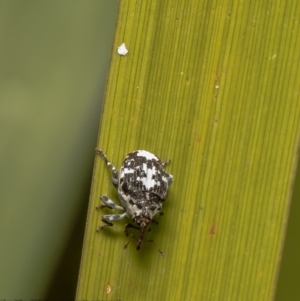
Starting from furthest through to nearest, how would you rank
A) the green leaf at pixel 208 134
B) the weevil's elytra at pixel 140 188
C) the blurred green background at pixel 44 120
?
1. the blurred green background at pixel 44 120
2. the weevil's elytra at pixel 140 188
3. the green leaf at pixel 208 134

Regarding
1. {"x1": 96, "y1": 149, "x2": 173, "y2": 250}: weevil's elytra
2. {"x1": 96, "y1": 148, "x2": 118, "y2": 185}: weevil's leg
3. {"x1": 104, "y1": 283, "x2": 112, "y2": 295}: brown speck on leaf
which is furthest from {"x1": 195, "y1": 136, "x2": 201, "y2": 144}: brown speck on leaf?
{"x1": 104, "y1": 283, "x2": 112, "y2": 295}: brown speck on leaf

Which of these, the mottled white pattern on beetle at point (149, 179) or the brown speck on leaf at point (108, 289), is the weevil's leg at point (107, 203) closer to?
the mottled white pattern on beetle at point (149, 179)

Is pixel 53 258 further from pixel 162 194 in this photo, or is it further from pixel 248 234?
pixel 248 234

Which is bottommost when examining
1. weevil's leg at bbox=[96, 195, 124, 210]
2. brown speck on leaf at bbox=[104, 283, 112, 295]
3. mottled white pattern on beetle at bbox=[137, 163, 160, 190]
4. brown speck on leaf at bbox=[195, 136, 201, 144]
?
brown speck on leaf at bbox=[104, 283, 112, 295]

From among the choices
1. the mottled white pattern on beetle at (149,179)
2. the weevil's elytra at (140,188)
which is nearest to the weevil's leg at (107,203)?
the weevil's elytra at (140,188)

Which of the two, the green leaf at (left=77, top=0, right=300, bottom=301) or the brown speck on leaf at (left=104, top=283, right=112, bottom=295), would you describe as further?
the brown speck on leaf at (left=104, top=283, right=112, bottom=295)

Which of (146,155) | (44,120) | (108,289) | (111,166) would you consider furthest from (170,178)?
(44,120)

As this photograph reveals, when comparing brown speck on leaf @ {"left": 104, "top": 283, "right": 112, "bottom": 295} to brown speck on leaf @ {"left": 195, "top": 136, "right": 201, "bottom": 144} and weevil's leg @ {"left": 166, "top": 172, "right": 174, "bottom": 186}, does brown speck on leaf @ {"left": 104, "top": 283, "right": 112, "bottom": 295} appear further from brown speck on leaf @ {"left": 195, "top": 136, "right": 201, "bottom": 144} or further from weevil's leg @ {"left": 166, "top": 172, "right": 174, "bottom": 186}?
brown speck on leaf @ {"left": 195, "top": 136, "right": 201, "bottom": 144}

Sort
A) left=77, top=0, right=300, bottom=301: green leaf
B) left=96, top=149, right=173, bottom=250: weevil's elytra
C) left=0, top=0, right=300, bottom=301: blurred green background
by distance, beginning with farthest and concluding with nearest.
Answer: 1. left=0, top=0, right=300, bottom=301: blurred green background
2. left=96, top=149, right=173, bottom=250: weevil's elytra
3. left=77, top=0, right=300, bottom=301: green leaf
